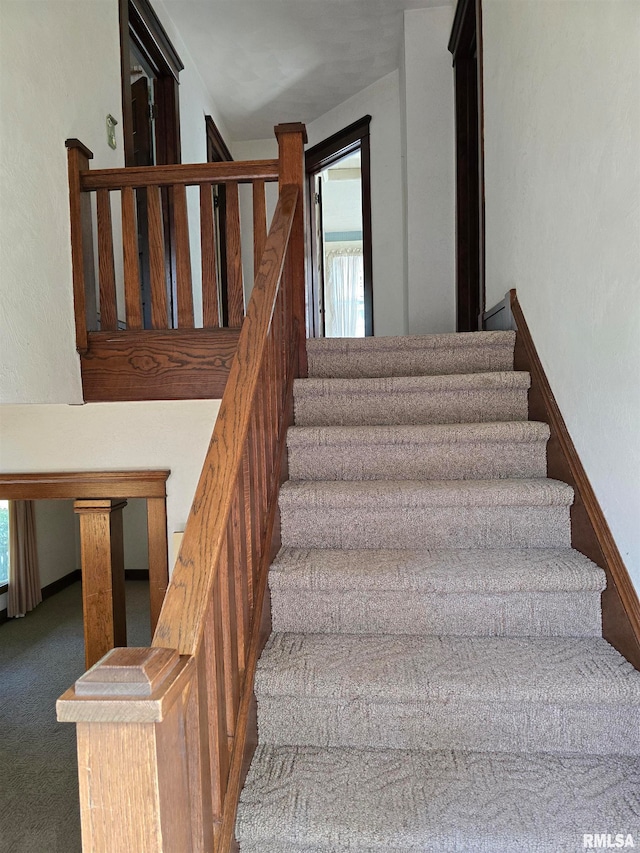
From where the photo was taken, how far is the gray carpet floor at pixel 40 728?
295 cm

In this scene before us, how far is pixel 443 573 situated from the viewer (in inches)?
57.1

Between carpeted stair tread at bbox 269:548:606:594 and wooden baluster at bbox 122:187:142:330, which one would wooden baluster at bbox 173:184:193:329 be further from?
carpeted stair tread at bbox 269:548:606:594

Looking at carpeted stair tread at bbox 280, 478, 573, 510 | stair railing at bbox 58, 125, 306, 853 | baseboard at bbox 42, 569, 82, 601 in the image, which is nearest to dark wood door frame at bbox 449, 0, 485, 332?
carpeted stair tread at bbox 280, 478, 573, 510

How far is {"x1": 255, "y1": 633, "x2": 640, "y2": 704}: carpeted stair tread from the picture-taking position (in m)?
1.22

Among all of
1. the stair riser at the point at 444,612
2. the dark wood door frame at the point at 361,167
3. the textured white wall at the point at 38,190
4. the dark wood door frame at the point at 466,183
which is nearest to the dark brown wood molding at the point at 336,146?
the dark wood door frame at the point at 361,167

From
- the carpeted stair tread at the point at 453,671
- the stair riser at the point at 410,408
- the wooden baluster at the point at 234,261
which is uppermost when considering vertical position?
the wooden baluster at the point at 234,261

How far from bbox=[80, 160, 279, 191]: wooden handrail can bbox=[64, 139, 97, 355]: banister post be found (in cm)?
4

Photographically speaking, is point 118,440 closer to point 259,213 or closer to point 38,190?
point 38,190

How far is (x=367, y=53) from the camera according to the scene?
13.3ft

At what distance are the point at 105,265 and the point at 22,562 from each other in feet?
16.3

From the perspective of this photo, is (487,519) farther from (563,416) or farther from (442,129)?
(442,129)

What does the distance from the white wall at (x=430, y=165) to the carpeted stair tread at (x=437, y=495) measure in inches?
91.2

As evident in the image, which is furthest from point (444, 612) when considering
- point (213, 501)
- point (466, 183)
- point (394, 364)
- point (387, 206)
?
point (387, 206)

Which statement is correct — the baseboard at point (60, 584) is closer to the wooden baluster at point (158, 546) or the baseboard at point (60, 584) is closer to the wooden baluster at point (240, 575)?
the wooden baluster at point (158, 546)
